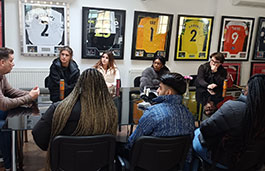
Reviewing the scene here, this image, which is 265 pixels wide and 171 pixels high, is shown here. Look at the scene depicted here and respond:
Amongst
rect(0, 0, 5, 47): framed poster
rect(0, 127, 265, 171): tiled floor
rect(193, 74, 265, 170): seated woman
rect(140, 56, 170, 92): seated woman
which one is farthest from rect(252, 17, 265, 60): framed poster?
rect(0, 0, 5, 47): framed poster

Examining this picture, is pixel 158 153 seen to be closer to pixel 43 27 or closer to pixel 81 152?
pixel 81 152

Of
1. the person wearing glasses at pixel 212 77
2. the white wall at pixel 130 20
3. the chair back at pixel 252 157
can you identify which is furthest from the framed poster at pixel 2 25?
the chair back at pixel 252 157

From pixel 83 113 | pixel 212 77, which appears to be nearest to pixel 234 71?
pixel 212 77

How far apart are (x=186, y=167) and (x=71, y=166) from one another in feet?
3.48

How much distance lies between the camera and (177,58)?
4785 millimetres

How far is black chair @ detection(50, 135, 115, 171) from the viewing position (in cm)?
146

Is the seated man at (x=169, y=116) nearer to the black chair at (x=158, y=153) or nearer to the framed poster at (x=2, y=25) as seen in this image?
the black chair at (x=158, y=153)

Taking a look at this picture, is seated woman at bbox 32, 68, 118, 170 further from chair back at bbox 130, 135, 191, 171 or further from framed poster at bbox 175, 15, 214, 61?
framed poster at bbox 175, 15, 214, 61

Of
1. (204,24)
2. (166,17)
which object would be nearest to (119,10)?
(166,17)

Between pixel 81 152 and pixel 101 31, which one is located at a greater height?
pixel 101 31

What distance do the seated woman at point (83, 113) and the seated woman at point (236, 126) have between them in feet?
2.56

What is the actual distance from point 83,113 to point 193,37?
147 inches

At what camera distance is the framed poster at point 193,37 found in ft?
15.2

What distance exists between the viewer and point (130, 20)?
438cm
